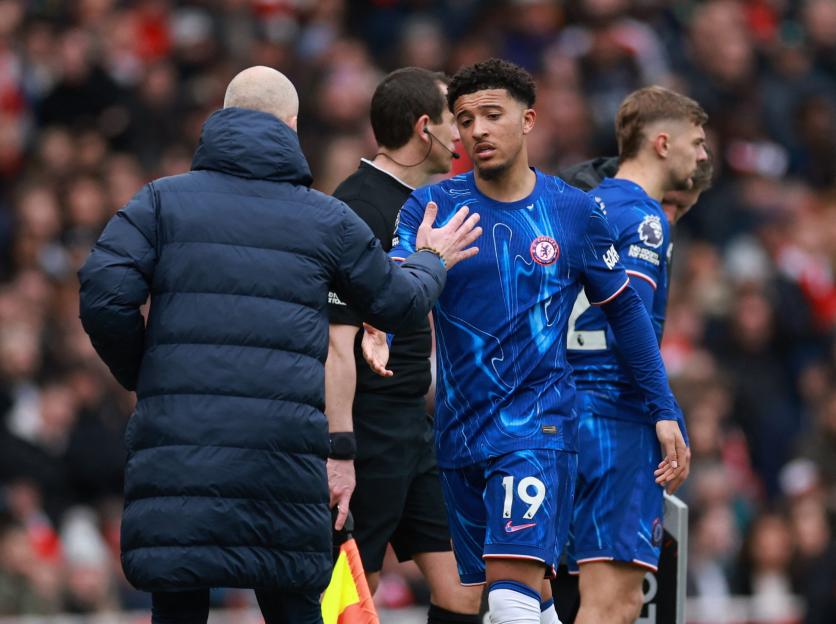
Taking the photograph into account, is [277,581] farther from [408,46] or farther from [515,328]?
[408,46]

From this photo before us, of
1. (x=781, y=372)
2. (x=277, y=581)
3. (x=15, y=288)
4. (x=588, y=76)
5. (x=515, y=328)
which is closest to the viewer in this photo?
(x=277, y=581)

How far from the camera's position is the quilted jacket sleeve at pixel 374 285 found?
644cm

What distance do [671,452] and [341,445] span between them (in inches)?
52.1

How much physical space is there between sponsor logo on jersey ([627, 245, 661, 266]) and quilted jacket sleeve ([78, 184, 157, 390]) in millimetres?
2276

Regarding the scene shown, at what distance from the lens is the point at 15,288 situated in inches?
519

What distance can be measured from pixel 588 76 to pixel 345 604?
9.64m

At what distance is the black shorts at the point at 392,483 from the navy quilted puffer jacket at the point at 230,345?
154 cm

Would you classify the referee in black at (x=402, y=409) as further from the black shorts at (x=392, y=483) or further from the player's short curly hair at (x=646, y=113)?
the player's short curly hair at (x=646, y=113)

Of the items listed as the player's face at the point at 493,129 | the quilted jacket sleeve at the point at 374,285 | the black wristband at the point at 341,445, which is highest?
the player's face at the point at 493,129

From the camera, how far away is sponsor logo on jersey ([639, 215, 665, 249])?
25.3ft

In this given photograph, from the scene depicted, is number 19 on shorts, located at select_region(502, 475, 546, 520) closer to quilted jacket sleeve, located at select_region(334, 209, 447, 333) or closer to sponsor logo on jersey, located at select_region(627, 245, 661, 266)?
quilted jacket sleeve, located at select_region(334, 209, 447, 333)

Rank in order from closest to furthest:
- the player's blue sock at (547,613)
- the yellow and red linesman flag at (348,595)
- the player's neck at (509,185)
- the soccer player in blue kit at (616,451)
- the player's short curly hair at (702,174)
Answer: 1. the player's neck at (509,185)
2. the player's blue sock at (547,613)
3. the yellow and red linesman flag at (348,595)
4. the soccer player in blue kit at (616,451)
5. the player's short curly hair at (702,174)

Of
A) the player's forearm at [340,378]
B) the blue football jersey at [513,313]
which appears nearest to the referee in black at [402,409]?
the player's forearm at [340,378]

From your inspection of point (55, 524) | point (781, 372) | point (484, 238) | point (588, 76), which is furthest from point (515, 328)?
point (588, 76)
